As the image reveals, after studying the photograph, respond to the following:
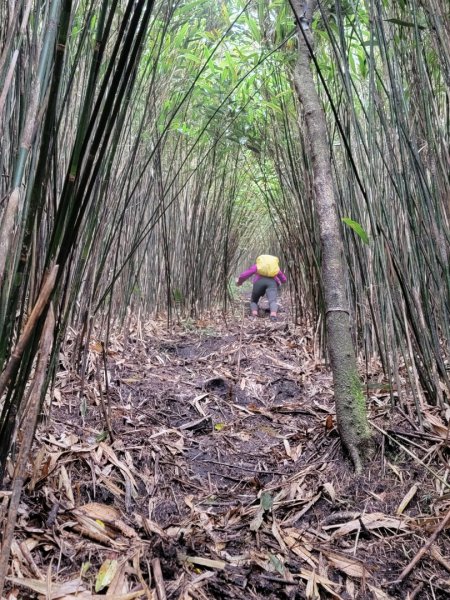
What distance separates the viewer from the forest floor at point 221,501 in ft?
2.21

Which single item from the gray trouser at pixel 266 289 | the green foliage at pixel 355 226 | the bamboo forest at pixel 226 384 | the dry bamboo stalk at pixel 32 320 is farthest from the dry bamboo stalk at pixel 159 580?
the gray trouser at pixel 266 289

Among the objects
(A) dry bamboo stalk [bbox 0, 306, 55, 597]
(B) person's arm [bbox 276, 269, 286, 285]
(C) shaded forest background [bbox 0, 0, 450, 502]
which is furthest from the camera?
(B) person's arm [bbox 276, 269, 286, 285]

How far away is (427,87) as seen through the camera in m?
0.86

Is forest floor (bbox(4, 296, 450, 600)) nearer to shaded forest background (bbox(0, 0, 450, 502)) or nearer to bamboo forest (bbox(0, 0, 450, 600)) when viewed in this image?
bamboo forest (bbox(0, 0, 450, 600))

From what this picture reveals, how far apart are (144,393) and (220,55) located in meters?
2.06

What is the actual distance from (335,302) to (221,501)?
1.68ft

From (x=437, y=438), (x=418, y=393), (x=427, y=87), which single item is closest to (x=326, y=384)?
(x=418, y=393)

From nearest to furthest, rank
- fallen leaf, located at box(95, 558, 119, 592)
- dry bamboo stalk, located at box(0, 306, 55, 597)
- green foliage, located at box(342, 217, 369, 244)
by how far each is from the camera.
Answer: dry bamboo stalk, located at box(0, 306, 55, 597) → fallen leaf, located at box(95, 558, 119, 592) → green foliage, located at box(342, 217, 369, 244)

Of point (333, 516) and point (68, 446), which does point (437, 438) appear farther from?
point (68, 446)

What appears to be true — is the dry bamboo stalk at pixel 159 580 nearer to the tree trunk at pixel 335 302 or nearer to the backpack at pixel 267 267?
the tree trunk at pixel 335 302

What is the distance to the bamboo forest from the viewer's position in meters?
0.56

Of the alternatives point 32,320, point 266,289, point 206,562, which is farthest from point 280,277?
point 32,320

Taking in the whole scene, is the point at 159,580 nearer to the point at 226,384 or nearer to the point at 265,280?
the point at 226,384

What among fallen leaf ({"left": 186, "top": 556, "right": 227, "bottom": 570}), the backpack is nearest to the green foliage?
fallen leaf ({"left": 186, "top": 556, "right": 227, "bottom": 570})
